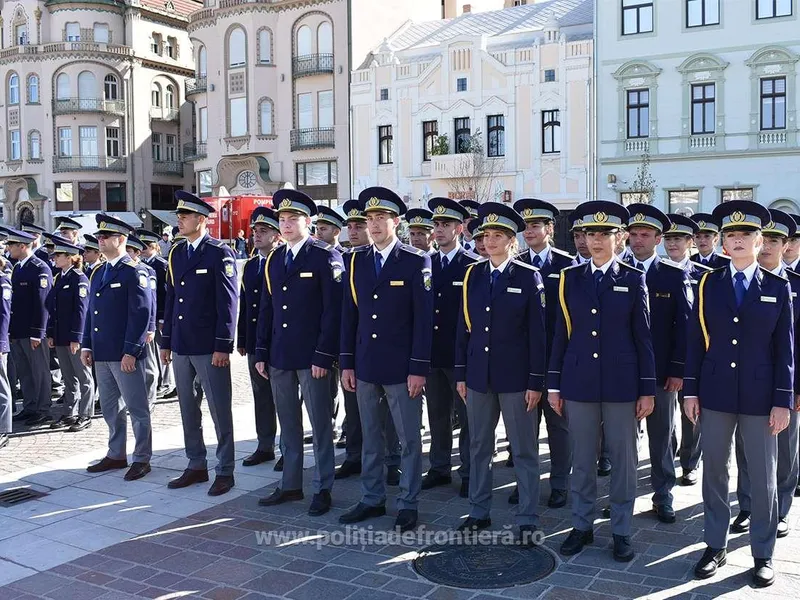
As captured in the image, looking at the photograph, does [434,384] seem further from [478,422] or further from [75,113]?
[75,113]

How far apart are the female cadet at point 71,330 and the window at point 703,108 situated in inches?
1024

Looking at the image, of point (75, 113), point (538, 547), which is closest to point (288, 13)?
point (75, 113)

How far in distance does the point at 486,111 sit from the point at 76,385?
27.6m

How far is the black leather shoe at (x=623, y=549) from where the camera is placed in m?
5.82

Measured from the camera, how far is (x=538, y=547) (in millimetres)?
6137

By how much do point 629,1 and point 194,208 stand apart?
A: 28.3m

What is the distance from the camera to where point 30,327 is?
10.6m

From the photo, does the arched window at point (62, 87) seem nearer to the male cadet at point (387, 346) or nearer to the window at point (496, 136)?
the window at point (496, 136)

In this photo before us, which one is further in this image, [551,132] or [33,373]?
[551,132]

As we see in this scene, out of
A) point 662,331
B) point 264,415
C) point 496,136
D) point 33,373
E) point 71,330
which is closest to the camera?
point 662,331

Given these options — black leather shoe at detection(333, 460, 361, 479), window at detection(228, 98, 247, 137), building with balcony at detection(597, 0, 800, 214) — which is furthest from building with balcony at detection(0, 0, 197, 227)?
black leather shoe at detection(333, 460, 361, 479)

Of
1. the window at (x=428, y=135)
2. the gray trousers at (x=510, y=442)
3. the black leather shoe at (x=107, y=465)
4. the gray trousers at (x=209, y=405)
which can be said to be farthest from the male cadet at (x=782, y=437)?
the window at (x=428, y=135)

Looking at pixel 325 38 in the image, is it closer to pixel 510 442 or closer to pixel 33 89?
pixel 33 89

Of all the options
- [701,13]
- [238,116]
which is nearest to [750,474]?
[701,13]
